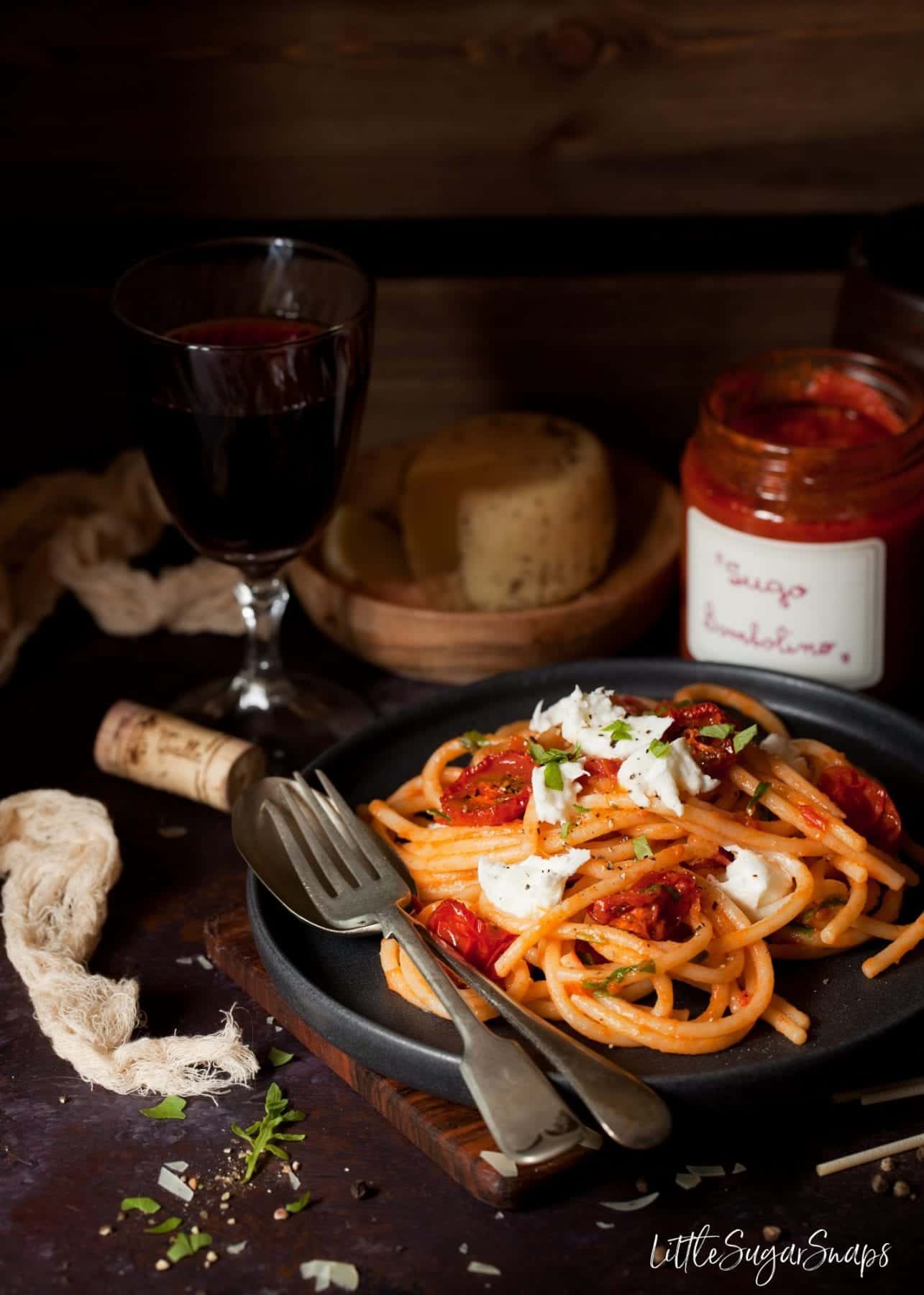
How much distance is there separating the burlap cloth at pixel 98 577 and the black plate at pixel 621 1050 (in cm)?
61

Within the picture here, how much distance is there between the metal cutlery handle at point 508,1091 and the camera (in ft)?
4.20

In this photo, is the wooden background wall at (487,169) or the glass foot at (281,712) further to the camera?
the wooden background wall at (487,169)

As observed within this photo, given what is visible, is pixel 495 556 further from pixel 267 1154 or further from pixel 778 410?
pixel 267 1154

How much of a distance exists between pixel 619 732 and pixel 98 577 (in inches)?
45.2

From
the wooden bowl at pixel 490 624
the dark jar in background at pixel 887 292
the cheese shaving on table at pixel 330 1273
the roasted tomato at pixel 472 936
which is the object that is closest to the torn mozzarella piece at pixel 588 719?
the roasted tomato at pixel 472 936

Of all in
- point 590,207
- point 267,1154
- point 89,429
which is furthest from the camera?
point 89,429

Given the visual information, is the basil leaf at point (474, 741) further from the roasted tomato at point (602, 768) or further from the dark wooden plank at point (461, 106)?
the dark wooden plank at point (461, 106)

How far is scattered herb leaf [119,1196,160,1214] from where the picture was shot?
141cm

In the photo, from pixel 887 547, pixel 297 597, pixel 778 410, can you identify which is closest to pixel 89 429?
pixel 297 597

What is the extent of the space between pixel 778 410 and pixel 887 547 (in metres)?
0.29

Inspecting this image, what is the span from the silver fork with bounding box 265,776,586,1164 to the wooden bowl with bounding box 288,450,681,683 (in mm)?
503

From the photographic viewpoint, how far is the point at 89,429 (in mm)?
2906

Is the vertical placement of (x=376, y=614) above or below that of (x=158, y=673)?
above

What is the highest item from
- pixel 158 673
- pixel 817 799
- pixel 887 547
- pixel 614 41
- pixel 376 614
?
pixel 614 41
